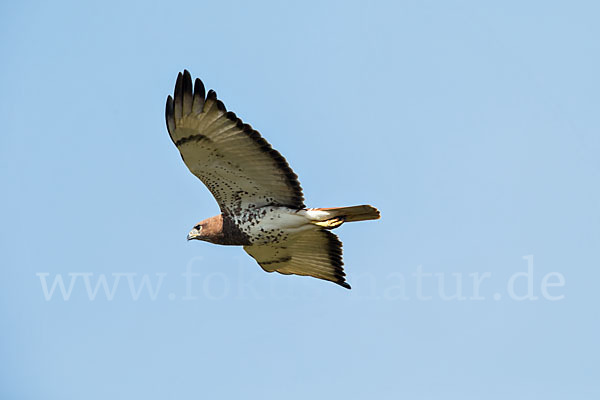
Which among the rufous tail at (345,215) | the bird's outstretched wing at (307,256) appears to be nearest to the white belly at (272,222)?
the rufous tail at (345,215)

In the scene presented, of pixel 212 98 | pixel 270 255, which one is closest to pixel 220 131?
pixel 212 98

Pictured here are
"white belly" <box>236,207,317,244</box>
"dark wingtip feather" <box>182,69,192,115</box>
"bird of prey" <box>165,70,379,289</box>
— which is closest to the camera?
"dark wingtip feather" <box>182,69,192,115</box>

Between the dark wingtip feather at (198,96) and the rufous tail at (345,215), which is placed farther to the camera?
the rufous tail at (345,215)

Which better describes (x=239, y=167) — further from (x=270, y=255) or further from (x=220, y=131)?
(x=270, y=255)

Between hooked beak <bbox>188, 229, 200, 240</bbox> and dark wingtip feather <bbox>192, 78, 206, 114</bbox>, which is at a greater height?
dark wingtip feather <bbox>192, 78, 206, 114</bbox>

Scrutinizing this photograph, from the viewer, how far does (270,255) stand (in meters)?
13.0

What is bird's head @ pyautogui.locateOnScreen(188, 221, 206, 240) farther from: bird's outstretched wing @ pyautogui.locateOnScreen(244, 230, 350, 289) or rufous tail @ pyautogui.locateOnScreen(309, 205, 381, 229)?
rufous tail @ pyautogui.locateOnScreen(309, 205, 381, 229)

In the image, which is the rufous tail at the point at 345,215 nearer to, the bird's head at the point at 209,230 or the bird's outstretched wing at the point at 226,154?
the bird's outstretched wing at the point at 226,154

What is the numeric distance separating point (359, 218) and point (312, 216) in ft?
2.24

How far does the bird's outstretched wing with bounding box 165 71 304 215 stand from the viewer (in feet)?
35.2

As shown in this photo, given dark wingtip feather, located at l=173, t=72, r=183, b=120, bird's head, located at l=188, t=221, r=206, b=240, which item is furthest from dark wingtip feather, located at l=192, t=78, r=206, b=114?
bird's head, located at l=188, t=221, r=206, b=240

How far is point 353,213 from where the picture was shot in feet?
36.7

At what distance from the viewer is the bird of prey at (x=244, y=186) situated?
1077 cm

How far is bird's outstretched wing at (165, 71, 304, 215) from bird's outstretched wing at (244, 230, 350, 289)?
1.03 meters
